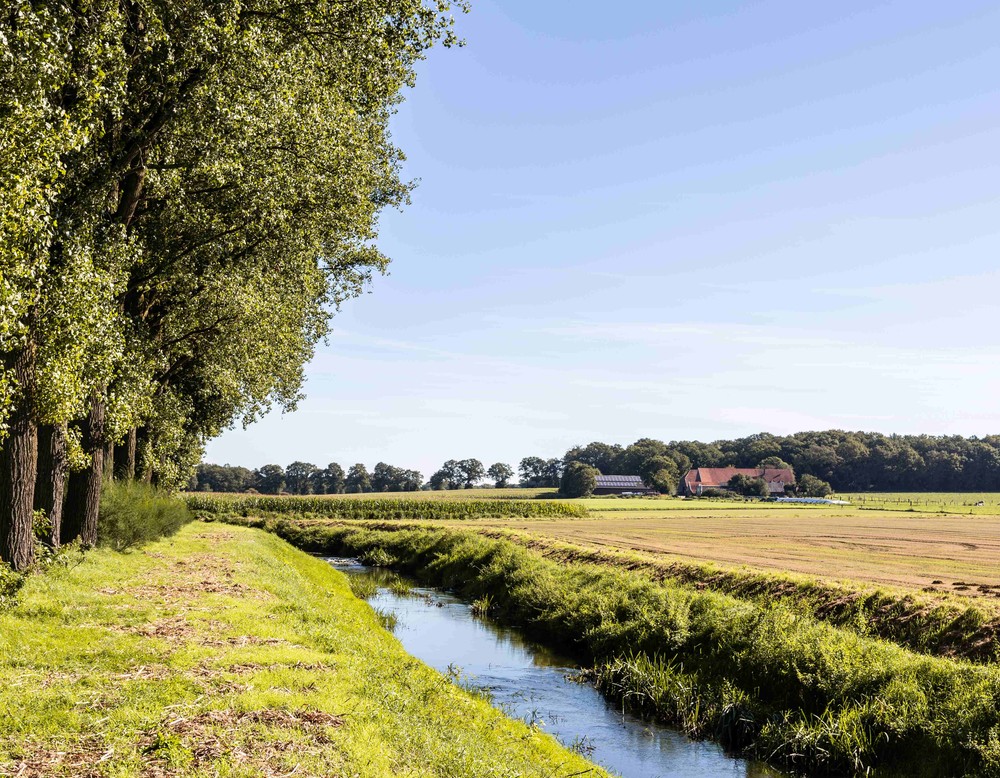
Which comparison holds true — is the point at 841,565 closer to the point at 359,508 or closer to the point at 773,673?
the point at 773,673

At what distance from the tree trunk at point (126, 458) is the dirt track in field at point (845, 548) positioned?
22812 mm

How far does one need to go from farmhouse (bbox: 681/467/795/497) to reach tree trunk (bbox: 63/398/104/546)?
162170 mm

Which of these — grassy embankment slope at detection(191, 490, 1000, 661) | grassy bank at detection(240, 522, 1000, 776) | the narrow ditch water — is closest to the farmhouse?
grassy embankment slope at detection(191, 490, 1000, 661)

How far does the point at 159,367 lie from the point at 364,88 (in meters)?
11.9

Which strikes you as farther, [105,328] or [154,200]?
[154,200]

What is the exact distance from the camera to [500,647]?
2519cm

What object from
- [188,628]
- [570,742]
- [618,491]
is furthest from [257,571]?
[618,491]

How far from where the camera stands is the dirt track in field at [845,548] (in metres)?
29.7

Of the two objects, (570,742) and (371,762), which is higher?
(371,762)

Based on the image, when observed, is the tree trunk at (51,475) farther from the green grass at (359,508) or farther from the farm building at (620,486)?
the farm building at (620,486)

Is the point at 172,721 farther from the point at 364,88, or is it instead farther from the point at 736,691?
the point at 364,88

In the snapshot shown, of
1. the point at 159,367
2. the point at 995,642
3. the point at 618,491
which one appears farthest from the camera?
the point at 618,491

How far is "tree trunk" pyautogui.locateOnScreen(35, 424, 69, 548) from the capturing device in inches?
806

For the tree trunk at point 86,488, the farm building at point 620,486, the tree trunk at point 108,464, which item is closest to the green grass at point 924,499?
the farm building at point 620,486
